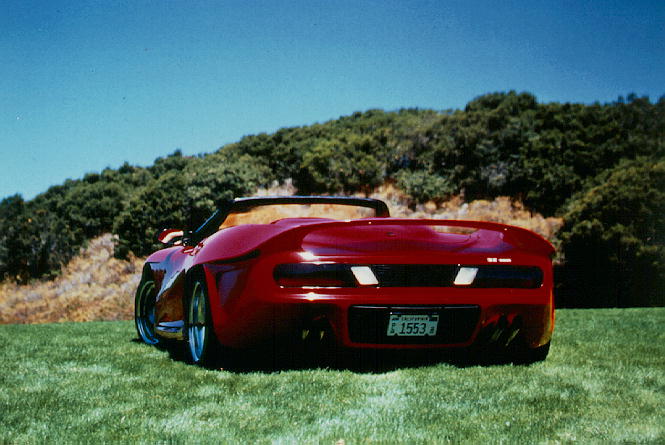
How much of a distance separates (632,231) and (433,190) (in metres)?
8.93

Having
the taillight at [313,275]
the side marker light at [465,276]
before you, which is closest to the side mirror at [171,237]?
the taillight at [313,275]

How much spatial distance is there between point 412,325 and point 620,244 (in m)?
15.2

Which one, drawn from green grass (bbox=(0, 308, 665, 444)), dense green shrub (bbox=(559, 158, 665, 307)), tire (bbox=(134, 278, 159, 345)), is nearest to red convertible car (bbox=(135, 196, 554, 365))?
green grass (bbox=(0, 308, 665, 444))

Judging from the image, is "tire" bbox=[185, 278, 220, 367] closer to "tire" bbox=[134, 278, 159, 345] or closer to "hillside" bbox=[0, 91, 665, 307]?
"tire" bbox=[134, 278, 159, 345]

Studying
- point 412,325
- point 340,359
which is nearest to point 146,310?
point 340,359

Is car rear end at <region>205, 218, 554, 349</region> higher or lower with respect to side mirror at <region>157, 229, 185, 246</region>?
lower

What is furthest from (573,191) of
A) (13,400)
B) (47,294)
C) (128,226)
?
(13,400)

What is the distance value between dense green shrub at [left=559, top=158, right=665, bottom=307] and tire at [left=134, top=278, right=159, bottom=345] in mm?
13782

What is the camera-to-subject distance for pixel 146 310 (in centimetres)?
626

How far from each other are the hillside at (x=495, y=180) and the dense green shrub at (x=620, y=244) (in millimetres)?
27

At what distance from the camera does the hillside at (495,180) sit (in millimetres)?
17594

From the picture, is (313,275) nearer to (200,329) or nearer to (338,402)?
(338,402)

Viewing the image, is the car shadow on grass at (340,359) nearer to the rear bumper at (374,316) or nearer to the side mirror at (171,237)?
the rear bumper at (374,316)

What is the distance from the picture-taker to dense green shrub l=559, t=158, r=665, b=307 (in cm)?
1706
